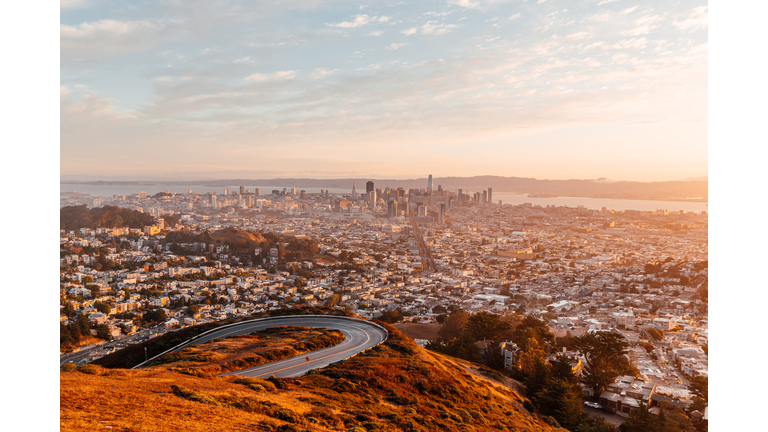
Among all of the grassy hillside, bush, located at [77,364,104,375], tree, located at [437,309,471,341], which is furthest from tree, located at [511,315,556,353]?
bush, located at [77,364,104,375]

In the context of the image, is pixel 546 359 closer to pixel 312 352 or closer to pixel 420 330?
pixel 420 330

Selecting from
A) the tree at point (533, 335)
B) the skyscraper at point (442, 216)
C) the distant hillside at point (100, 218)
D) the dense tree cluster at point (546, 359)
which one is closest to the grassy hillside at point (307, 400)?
the dense tree cluster at point (546, 359)

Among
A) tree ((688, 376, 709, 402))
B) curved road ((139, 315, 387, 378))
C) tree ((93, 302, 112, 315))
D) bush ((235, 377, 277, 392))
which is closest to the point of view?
bush ((235, 377, 277, 392))

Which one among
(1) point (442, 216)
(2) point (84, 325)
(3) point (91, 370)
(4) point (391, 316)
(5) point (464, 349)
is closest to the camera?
(3) point (91, 370)

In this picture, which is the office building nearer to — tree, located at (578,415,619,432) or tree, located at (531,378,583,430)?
tree, located at (531,378,583,430)

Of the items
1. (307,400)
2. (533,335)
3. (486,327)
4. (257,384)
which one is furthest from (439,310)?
(307,400)
